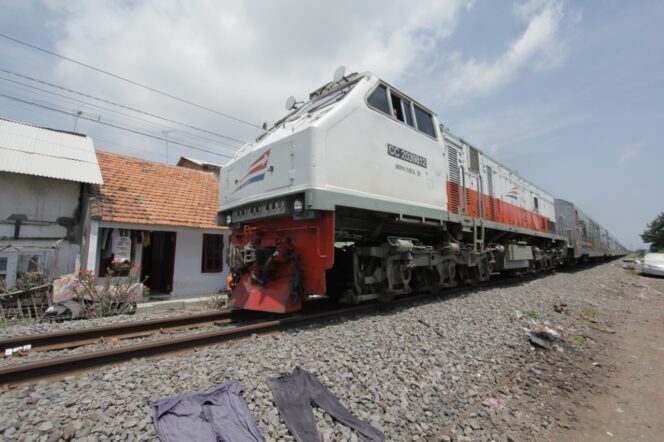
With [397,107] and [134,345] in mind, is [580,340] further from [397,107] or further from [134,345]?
[134,345]

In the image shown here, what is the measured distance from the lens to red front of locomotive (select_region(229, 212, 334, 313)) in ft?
15.5

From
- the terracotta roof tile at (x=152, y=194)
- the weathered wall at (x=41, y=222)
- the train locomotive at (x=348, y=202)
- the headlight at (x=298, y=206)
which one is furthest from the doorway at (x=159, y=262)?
the headlight at (x=298, y=206)

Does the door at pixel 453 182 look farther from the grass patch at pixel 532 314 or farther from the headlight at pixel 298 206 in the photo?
the headlight at pixel 298 206

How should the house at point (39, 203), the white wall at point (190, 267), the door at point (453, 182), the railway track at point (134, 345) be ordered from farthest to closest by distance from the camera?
the white wall at point (190, 267)
the house at point (39, 203)
the door at point (453, 182)
the railway track at point (134, 345)

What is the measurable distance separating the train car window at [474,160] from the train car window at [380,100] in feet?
12.4

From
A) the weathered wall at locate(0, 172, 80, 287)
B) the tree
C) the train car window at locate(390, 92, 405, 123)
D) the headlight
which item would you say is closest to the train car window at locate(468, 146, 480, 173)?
the train car window at locate(390, 92, 405, 123)

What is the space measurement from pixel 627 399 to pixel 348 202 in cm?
399

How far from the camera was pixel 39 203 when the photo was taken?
994 centimetres

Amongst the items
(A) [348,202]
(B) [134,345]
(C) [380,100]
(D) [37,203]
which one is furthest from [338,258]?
(D) [37,203]

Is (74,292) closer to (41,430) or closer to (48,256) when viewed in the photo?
(48,256)

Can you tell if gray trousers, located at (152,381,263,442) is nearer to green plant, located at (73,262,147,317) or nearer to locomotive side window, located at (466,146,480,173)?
green plant, located at (73,262,147,317)

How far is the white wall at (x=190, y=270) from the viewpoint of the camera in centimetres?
1173

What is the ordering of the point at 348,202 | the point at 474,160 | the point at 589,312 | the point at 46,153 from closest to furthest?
the point at 348,202 → the point at 589,312 → the point at 474,160 → the point at 46,153

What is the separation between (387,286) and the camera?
5.96 m
